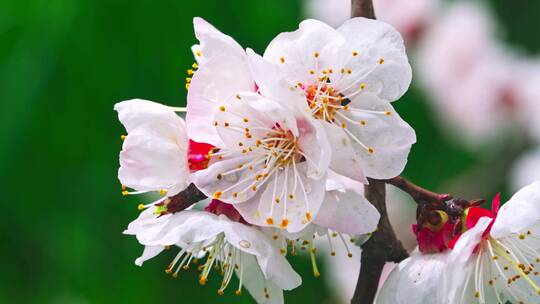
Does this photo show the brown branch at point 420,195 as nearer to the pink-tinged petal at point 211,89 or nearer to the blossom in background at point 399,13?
the pink-tinged petal at point 211,89

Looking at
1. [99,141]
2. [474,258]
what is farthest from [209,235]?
[99,141]

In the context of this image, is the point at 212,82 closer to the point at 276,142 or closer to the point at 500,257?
the point at 276,142

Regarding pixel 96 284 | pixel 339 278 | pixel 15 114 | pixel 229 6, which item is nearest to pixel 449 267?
pixel 339 278

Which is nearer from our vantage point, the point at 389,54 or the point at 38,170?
the point at 389,54

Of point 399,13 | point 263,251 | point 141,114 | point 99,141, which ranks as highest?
point 141,114

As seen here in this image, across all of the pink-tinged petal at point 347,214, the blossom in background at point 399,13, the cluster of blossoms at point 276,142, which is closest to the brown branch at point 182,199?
the cluster of blossoms at point 276,142

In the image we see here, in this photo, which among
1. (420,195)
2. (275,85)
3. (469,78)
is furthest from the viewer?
(469,78)

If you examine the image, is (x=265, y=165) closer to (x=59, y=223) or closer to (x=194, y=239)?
(x=194, y=239)
